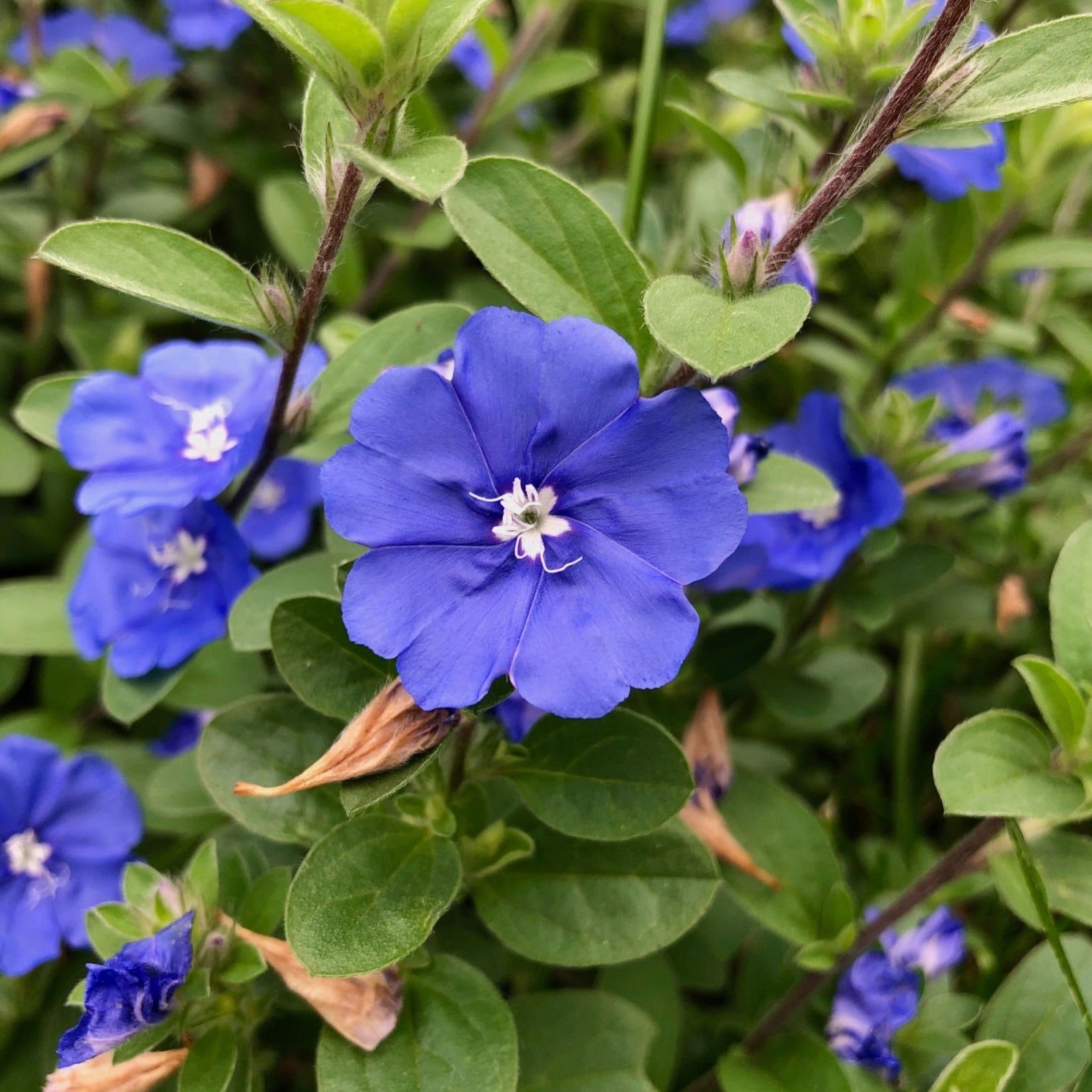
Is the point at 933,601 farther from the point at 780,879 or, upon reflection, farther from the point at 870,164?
the point at 870,164

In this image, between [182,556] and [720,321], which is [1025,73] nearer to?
[720,321]

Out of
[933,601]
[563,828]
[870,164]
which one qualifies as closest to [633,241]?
[870,164]

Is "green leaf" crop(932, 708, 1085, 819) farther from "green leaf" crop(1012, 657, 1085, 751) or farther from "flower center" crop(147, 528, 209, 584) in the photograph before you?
"flower center" crop(147, 528, 209, 584)

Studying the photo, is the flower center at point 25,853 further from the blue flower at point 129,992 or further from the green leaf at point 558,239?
the green leaf at point 558,239

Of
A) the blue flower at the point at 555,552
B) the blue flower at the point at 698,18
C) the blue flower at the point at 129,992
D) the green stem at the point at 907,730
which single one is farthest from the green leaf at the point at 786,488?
the blue flower at the point at 698,18

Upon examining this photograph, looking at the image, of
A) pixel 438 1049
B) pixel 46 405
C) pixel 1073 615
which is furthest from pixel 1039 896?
pixel 46 405
